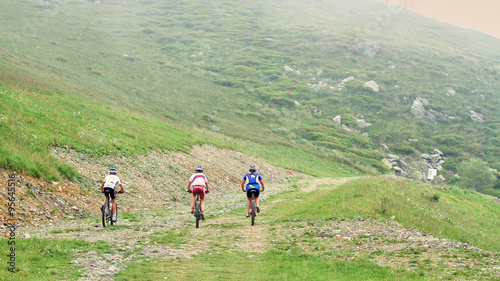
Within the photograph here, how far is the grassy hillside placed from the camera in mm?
73125

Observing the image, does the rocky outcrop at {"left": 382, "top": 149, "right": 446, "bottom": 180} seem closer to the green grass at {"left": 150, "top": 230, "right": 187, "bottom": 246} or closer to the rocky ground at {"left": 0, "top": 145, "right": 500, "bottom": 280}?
the rocky ground at {"left": 0, "top": 145, "right": 500, "bottom": 280}

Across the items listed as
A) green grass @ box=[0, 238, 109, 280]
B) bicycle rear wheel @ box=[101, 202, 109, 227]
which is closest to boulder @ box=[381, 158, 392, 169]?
bicycle rear wheel @ box=[101, 202, 109, 227]

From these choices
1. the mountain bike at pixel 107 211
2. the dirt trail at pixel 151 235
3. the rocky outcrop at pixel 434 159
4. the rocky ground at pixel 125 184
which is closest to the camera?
the dirt trail at pixel 151 235

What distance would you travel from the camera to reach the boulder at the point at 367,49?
14788 cm

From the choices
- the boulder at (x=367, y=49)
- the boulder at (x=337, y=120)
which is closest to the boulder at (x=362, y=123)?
the boulder at (x=337, y=120)

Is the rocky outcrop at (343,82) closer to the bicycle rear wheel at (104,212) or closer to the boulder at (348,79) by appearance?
the boulder at (348,79)

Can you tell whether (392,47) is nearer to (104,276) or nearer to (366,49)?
(366,49)

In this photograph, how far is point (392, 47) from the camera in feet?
517

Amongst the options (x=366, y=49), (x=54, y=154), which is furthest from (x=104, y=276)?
(x=366, y=49)

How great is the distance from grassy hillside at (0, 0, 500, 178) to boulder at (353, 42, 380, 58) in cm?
230

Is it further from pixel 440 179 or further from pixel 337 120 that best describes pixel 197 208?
pixel 337 120

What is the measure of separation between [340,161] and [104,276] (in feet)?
207

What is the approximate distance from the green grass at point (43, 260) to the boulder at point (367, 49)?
15256 cm

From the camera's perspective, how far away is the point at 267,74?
126m
